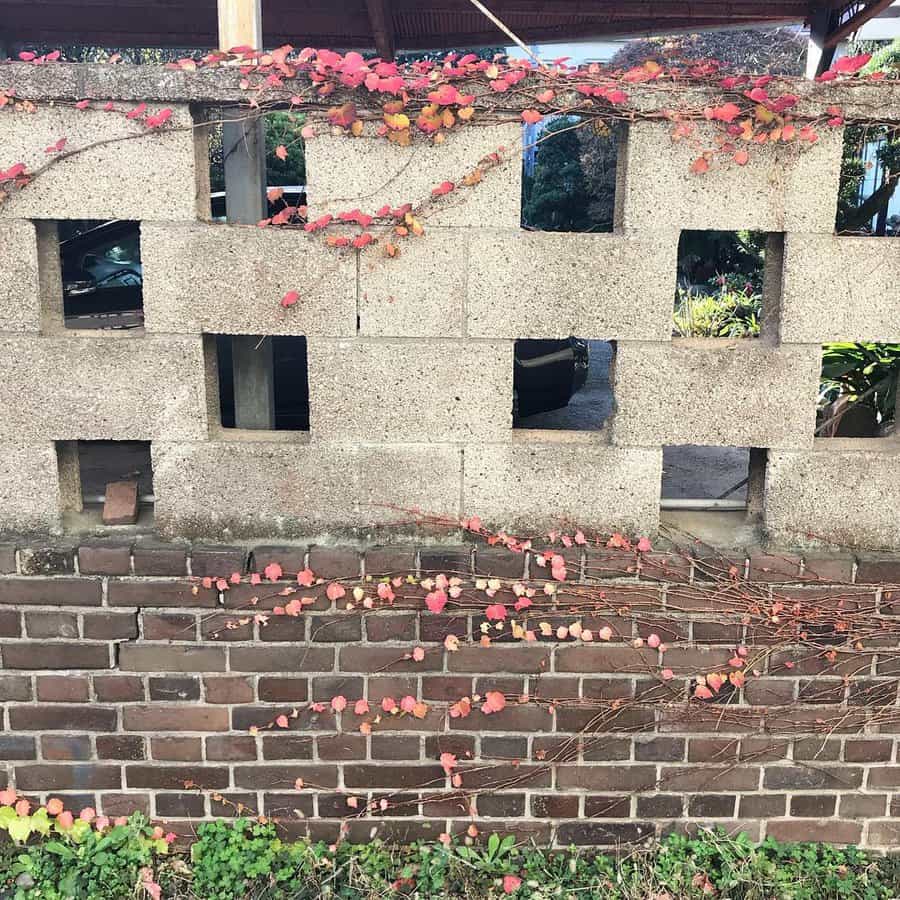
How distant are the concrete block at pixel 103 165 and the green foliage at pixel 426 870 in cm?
197

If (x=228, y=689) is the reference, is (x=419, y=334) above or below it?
above

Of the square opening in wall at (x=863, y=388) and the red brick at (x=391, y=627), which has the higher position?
the square opening in wall at (x=863, y=388)

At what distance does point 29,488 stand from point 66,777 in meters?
0.97

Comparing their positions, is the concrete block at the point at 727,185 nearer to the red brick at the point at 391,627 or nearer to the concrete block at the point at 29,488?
the red brick at the point at 391,627

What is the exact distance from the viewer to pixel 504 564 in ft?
9.32

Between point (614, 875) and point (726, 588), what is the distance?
3.30ft

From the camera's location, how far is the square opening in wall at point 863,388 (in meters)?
3.77

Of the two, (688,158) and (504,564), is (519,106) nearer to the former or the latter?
(688,158)

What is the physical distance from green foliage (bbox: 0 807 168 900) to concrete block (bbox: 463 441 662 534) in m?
1.55

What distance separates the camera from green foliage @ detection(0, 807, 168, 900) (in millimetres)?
2791

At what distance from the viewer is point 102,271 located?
584cm

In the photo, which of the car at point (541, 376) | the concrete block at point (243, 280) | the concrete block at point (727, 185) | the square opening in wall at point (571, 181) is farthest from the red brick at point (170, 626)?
the square opening in wall at point (571, 181)

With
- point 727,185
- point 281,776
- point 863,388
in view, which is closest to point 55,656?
point 281,776

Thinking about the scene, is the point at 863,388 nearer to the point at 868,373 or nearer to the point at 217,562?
the point at 868,373
